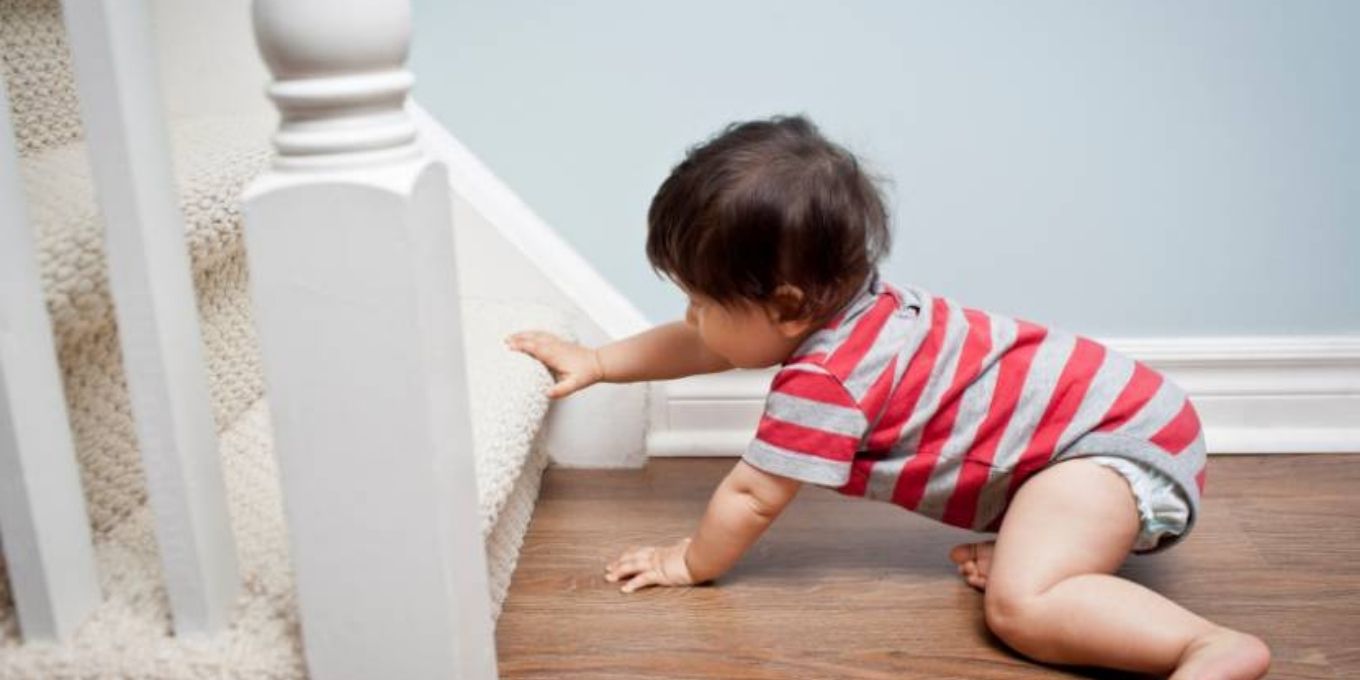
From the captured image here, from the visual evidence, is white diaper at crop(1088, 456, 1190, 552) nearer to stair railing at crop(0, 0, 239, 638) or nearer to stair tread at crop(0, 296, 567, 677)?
stair tread at crop(0, 296, 567, 677)

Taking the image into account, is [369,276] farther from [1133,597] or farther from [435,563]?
[1133,597]

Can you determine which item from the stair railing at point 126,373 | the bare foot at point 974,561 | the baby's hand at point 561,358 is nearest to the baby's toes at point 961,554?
the bare foot at point 974,561

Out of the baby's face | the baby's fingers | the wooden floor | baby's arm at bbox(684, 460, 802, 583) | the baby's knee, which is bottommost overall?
the wooden floor

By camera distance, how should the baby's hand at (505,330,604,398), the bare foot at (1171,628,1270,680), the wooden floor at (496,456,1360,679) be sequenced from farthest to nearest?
1. the baby's hand at (505,330,604,398)
2. the wooden floor at (496,456,1360,679)
3. the bare foot at (1171,628,1270,680)

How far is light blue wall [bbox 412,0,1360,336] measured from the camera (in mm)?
1275

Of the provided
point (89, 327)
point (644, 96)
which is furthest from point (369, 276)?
point (644, 96)

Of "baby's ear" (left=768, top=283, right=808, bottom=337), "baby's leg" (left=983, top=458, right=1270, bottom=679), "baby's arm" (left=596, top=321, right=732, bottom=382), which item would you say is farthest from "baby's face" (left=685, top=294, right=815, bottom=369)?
"baby's leg" (left=983, top=458, right=1270, bottom=679)

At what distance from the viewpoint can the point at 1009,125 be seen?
131 centimetres

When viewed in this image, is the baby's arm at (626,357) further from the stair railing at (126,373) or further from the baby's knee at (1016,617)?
the stair railing at (126,373)

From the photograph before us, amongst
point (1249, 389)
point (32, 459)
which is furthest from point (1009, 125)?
point (32, 459)

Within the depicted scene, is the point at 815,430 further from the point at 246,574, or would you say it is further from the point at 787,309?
the point at 246,574

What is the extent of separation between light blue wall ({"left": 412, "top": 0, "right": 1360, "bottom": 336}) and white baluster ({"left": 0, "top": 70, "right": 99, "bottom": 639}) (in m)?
0.69

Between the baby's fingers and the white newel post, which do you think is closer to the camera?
the white newel post

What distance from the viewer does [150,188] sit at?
Result: 67cm
